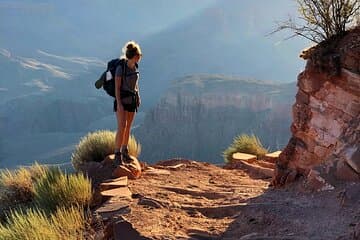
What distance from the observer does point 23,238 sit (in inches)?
228

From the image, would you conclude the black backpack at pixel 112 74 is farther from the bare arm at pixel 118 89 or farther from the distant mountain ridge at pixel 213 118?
the distant mountain ridge at pixel 213 118

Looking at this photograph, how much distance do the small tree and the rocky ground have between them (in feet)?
8.01

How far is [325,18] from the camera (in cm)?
841

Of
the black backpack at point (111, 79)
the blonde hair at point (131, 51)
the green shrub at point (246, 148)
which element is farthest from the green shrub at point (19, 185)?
the green shrub at point (246, 148)

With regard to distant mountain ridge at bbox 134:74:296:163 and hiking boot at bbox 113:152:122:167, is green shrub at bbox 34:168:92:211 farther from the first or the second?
distant mountain ridge at bbox 134:74:296:163

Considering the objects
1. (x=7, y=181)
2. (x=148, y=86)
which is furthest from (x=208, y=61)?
(x=7, y=181)

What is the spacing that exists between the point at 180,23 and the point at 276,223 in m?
167

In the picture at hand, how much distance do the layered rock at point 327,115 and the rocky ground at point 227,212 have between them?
0.35 meters

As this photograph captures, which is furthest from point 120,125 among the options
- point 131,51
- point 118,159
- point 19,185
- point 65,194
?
point 19,185

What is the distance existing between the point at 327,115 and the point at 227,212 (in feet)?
6.88

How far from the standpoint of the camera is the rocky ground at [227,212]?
17.6ft

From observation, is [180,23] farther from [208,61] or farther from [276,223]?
[276,223]

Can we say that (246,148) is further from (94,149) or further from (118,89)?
(118,89)

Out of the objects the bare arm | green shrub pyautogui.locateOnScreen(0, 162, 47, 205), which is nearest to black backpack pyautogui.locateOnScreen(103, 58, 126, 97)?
the bare arm
